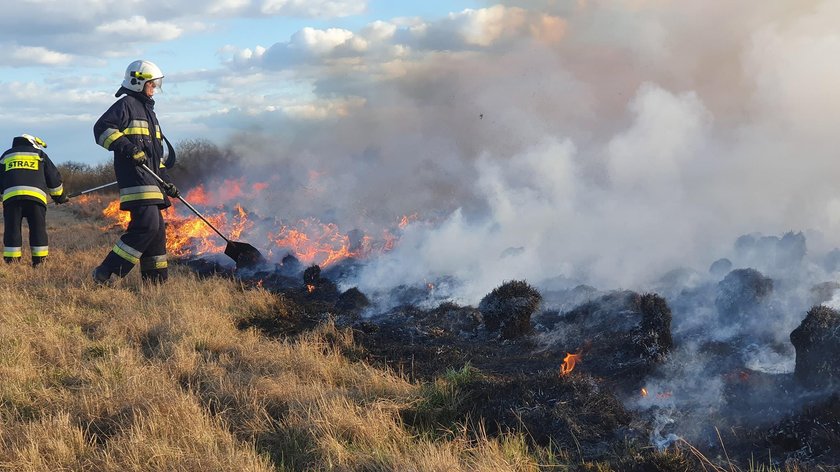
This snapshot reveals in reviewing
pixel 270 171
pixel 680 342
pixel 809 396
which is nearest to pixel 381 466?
pixel 809 396

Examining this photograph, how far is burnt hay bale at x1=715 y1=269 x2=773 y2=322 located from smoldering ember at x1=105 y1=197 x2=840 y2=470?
0.01 metres

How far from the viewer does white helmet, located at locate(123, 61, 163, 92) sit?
7.61 m

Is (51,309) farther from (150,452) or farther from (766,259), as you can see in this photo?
(766,259)

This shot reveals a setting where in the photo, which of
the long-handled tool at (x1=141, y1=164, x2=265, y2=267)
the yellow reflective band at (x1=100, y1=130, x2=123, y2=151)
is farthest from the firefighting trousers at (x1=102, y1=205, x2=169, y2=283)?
the long-handled tool at (x1=141, y1=164, x2=265, y2=267)

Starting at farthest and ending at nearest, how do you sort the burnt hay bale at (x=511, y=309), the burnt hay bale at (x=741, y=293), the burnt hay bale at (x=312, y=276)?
the burnt hay bale at (x=312, y=276)
the burnt hay bale at (x=511, y=309)
the burnt hay bale at (x=741, y=293)

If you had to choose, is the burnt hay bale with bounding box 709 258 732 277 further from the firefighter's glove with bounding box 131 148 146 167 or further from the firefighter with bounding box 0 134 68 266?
the firefighter with bounding box 0 134 68 266

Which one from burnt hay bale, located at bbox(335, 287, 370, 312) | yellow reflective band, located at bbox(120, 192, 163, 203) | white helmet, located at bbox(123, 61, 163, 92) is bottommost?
burnt hay bale, located at bbox(335, 287, 370, 312)

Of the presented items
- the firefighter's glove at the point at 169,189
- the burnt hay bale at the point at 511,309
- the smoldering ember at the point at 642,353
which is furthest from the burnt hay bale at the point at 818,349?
the firefighter's glove at the point at 169,189

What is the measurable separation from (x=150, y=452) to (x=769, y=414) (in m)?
3.53

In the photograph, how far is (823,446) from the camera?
11.1ft

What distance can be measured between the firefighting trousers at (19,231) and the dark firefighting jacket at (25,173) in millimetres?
126

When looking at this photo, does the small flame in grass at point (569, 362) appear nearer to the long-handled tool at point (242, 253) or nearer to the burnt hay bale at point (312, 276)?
the burnt hay bale at point (312, 276)

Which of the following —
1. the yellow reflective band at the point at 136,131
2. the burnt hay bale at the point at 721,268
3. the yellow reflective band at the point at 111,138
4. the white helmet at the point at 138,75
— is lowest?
the burnt hay bale at the point at 721,268

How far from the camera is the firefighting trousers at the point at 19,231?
29.8ft
